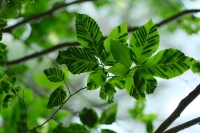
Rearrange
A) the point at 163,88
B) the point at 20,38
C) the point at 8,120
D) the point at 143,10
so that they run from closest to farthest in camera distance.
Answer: the point at 8,120
the point at 20,38
the point at 163,88
the point at 143,10

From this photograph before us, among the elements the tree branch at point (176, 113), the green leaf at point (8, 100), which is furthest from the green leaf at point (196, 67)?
the green leaf at point (8, 100)

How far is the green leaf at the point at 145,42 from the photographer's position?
0.37m

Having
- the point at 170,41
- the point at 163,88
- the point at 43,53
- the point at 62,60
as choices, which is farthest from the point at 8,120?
the point at 170,41

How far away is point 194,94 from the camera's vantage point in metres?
0.39

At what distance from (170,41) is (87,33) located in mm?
1619

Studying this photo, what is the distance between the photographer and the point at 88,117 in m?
0.57

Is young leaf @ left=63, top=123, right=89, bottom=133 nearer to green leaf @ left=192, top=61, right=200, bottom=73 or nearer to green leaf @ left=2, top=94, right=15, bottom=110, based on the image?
green leaf @ left=2, top=94, right=15, bottom=110

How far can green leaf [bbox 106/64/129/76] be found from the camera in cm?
37

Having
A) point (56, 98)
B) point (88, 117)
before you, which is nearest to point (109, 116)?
point (88, 117)

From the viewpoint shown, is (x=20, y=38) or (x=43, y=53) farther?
(x=20, y=38)

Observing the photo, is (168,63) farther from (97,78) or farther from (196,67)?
(196,67)

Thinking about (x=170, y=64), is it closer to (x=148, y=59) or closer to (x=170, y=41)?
(x=148, y=59)

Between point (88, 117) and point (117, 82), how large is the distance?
18 centimetres

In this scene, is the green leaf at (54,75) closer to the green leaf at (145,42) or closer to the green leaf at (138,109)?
the green leaf at (145,42)
